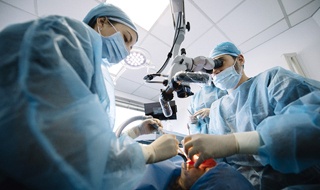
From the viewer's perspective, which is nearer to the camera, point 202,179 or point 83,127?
point 83,127

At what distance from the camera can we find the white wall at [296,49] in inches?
80.2

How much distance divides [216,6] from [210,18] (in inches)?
6.5

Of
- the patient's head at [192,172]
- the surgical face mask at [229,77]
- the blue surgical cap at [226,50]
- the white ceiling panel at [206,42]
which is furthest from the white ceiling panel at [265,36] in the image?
the patient's head at [192,172]

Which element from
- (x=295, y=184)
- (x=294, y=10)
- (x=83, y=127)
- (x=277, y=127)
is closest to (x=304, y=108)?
(x=277, y=127)

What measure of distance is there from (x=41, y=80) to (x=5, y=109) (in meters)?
0.10

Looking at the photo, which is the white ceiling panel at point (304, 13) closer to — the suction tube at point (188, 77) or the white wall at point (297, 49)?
the white wall at point (297, 49)

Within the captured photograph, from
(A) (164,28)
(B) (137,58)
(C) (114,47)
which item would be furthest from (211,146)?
(A) (164,28)

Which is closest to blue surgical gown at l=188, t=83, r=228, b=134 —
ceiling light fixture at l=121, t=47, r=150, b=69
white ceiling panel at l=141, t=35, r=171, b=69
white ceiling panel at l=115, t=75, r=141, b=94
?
ceiling light fixture at l=121, t=47, r=150, b=69

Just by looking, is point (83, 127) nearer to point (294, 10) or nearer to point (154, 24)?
point (154, 24)

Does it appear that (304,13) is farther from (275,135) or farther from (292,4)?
(275,135)

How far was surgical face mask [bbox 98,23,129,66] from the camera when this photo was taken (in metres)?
0.96

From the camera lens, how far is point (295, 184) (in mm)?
703

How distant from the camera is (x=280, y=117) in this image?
2.12 ft

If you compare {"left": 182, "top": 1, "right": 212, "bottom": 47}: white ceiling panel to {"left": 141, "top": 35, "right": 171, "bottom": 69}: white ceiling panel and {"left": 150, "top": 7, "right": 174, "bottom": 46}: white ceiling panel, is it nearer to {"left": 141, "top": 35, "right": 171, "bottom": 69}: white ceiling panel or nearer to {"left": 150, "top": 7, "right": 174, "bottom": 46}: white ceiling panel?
{"left": 150, "top": 7, "right": 174, "bottom": 46}: white ceiling panel
